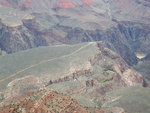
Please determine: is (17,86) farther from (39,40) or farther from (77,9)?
(77,9)

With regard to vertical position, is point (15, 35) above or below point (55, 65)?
below

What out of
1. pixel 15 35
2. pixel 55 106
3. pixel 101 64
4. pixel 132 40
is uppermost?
pixel 55 106

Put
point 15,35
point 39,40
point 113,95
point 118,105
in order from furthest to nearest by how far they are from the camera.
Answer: point 39,40 < point 15,35 < point 113,95 < point 118,105

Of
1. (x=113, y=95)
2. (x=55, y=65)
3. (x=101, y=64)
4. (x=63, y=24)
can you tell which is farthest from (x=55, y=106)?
(x=63, y=24)

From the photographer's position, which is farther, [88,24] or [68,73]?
[88,24]

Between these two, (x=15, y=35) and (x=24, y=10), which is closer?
(x=15, y=35)

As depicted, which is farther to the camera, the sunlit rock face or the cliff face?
the sunlit rock face

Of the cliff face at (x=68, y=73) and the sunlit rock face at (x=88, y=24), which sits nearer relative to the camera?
the cliff face at (x=68, y=73)

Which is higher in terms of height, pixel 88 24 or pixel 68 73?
pixel 68 73

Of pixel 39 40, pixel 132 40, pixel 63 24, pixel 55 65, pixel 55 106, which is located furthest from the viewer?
pixel 132 40

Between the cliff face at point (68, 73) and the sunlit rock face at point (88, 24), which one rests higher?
the cliff face at point (68, 73)

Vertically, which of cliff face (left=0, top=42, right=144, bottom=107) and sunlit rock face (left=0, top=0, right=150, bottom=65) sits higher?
cliff face (left=0, top=42, right=144, bottom=107)
